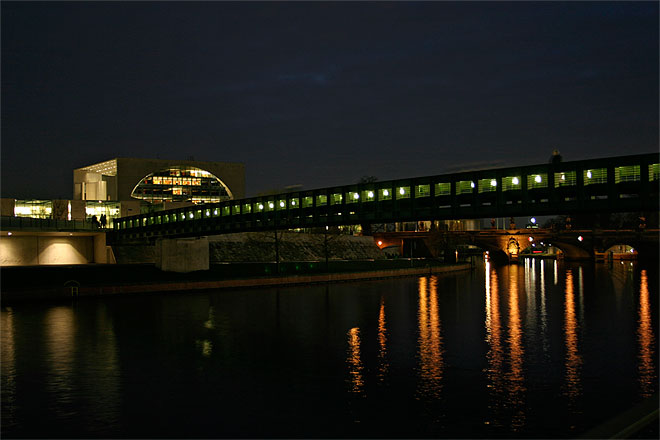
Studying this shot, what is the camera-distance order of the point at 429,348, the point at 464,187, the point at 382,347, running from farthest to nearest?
the point at 464,187
the point at 382,347
the point at 429,348

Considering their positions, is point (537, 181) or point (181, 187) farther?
point (181, 187)

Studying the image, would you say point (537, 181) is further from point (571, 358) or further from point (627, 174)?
point (571, 358)

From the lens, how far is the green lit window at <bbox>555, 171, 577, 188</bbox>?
30.9 m

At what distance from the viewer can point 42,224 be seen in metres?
69.8

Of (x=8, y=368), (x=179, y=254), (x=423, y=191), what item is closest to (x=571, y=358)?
(x=423, y=191)

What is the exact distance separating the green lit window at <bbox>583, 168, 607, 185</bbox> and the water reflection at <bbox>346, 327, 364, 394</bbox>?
13.6 metres

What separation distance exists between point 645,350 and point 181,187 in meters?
117

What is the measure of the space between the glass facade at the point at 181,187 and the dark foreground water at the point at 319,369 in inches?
3512

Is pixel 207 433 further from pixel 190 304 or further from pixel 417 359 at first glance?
pixel 190 304

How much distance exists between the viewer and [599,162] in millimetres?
29531

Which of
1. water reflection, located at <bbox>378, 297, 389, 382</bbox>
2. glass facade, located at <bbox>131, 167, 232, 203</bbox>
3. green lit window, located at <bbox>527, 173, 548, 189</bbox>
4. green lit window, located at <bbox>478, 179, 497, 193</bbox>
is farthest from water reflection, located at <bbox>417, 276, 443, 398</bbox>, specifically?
glass facade, located at <bbox>131, 167, 232, 203</bbox>

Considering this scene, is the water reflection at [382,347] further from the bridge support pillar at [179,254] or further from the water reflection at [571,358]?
the bridge support pillar at [179,254]

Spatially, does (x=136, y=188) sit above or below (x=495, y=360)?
above

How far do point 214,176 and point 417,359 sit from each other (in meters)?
116
